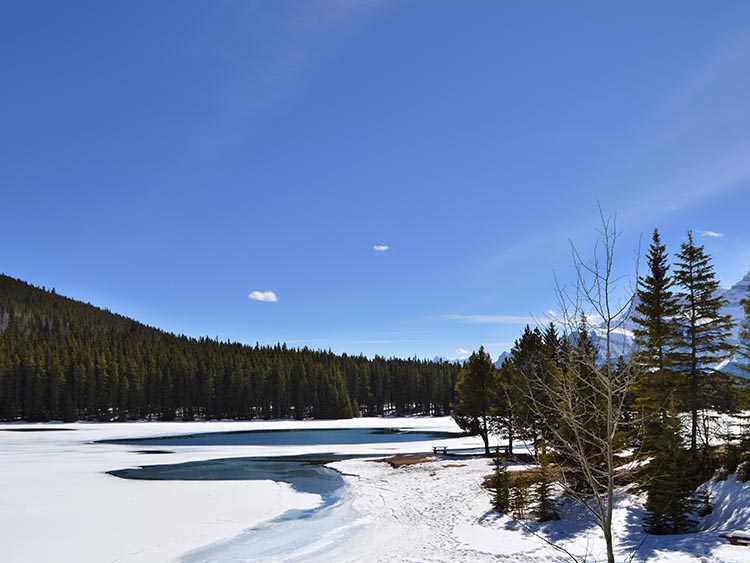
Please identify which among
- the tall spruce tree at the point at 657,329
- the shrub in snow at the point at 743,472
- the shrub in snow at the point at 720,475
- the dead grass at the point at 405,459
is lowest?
the dead grass at the point at 405,459

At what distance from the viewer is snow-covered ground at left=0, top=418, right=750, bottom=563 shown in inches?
664

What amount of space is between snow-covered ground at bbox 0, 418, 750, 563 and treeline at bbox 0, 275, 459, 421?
3644 inches

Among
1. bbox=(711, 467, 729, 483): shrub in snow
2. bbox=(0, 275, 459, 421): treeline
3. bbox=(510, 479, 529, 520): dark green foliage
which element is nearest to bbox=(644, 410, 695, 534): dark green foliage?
bbox=(711, 467, 729, 483): shrub in snow

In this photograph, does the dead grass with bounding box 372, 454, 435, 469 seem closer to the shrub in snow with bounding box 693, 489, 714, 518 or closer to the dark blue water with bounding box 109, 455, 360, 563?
the dark blue water with bounding box 109, 455, 360, 563

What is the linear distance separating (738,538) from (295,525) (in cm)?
1633

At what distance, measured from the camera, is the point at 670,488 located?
62.1ft

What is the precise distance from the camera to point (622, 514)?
20922 millimetres

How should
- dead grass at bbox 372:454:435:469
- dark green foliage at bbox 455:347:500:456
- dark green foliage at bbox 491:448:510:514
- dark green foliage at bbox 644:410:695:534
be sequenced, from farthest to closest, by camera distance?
dark green foliage at bbox 455:347:500:456
dead grass at bbox 372:454:435:469
dark green foliage at bbox 491:448:510:514
dark green foliage at bbox 644:410:695:534

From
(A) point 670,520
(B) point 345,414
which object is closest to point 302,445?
(A) point 670,520

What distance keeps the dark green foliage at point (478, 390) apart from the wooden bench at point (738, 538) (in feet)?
102

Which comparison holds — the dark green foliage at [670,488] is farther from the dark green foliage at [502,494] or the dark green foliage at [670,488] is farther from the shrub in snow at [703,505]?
the dark green foliage at [502,494]

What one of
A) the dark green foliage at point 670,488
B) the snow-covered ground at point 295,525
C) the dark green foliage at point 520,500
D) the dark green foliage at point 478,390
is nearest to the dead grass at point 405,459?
the dark green foliage at point 478,390

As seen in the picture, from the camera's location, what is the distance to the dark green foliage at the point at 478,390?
158ft

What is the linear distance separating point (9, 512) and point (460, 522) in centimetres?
1984
